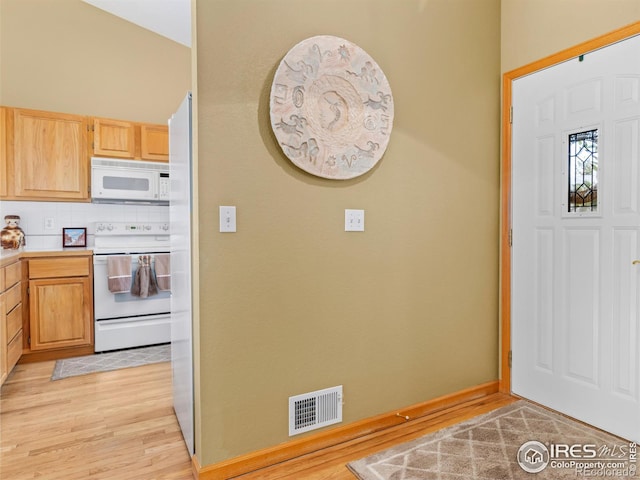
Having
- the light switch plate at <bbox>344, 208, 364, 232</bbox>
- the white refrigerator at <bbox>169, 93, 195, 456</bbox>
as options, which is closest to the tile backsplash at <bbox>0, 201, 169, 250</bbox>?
the white refrigerator at <bbox>169, 93, 195, 456</bbox>

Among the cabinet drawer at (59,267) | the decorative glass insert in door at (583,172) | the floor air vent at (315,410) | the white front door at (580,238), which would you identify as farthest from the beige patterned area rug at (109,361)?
the decorative glass insert in door at (583,172)

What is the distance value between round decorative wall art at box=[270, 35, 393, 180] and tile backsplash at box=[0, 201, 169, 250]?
3031mm

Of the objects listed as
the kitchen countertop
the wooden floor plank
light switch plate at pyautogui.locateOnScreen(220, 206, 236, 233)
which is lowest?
the wooden floor plank

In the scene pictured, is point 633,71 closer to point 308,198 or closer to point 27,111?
point 308,198

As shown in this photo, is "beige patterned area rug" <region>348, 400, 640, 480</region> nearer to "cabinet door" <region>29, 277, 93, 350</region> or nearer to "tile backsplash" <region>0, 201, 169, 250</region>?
"cabinet door" <region>29, 277, 93, 350</region>

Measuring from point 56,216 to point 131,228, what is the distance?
713mm

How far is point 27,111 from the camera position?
3.51m

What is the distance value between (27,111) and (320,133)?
10.4 ft

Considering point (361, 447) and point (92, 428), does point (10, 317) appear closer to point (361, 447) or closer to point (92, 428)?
point (92, 428)

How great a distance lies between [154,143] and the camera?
4031 millimetres

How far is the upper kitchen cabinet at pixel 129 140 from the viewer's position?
149 inches

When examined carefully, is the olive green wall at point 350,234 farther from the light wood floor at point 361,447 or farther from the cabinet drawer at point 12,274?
the cabinet drawer at point 12,274

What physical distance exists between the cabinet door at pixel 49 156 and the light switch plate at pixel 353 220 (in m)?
2.99

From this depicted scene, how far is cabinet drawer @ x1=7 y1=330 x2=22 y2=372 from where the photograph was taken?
284 cm
